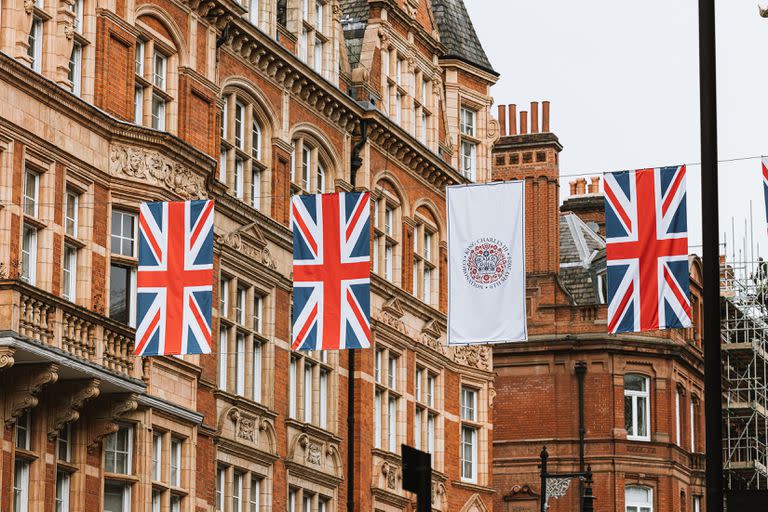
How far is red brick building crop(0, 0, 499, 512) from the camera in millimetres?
29062

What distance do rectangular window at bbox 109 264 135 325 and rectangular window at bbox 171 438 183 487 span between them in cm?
277

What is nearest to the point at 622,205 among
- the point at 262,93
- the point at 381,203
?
the point at 262,93

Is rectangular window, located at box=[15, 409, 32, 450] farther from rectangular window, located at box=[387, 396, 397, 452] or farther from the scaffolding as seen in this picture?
the scaffolding

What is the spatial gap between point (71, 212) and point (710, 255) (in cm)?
1784

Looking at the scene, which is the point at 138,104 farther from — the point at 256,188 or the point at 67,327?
the point at 67,327

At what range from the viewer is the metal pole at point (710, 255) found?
1431 cm

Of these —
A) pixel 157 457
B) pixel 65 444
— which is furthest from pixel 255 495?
pixel 65 444

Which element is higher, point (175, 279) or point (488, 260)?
point (488, 260)

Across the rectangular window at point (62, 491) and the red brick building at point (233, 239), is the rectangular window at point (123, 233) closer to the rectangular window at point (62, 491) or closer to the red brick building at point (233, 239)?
the red brick building at point (233, 239)

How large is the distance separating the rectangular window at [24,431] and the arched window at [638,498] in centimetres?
3780

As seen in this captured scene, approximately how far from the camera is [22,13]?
29438mm

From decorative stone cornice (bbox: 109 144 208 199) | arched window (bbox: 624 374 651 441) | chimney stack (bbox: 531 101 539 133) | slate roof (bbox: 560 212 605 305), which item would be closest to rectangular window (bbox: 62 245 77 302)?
decorative stone cornice (bbox: 109 144 208 199)

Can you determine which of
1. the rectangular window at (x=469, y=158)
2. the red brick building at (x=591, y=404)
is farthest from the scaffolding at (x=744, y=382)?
the rectangular window at (x=469, y=158)

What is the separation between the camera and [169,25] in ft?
114
